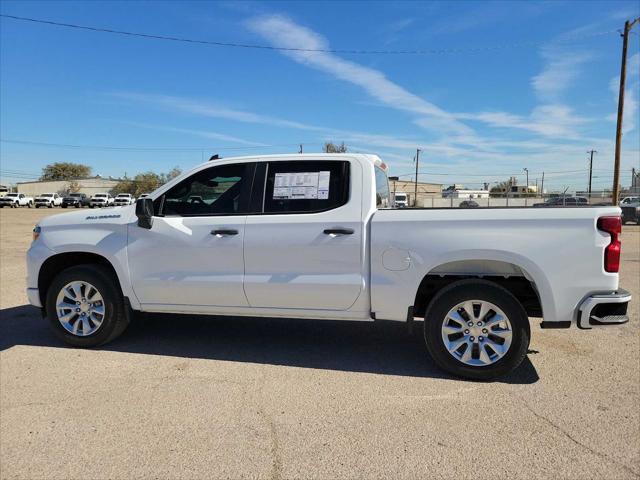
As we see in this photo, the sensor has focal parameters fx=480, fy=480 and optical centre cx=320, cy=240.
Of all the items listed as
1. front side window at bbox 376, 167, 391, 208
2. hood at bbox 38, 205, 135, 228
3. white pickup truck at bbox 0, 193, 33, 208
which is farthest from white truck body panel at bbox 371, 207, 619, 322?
white pickup truck at bbox 0, 193, 33, 208

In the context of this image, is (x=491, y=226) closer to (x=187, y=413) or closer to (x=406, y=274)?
(x=406, y=274)

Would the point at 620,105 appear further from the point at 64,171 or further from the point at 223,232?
the point at 64,171

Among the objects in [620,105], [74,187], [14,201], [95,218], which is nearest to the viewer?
[95,218]

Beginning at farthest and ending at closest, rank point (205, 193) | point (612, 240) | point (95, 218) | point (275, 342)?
point (275, 342) → point (95, 218) → point (205, 193) → point (612, 240)

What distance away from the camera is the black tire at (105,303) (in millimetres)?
4816

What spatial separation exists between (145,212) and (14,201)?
6277 centimetres

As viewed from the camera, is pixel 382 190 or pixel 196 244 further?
pixel 382 190

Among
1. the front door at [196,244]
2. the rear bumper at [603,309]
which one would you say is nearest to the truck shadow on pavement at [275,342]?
the front door at [196,244]

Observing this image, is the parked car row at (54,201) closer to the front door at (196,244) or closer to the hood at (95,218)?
the hood at (95,218)

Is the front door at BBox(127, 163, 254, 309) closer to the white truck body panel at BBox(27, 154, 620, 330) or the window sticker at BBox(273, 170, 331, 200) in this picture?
the white truck body panel at BBox(27, 154, 620, 330)

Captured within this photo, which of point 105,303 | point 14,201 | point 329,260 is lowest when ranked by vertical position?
point 105,303

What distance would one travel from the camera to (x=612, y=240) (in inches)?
150

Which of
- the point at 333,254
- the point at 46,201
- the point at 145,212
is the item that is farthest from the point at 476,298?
the point at 46,201

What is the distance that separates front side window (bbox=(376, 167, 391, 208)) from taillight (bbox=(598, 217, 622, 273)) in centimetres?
187
